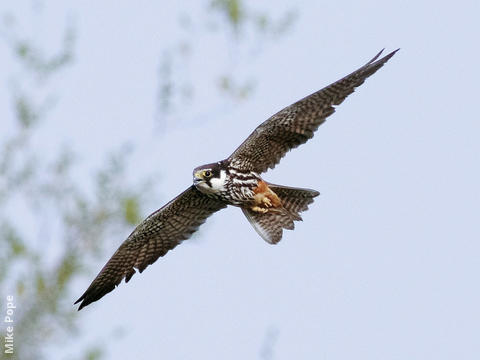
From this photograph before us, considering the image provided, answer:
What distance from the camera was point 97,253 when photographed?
655 inches

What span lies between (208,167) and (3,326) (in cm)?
359

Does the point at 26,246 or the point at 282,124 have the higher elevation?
the point at 26,246

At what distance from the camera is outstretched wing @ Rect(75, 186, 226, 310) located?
1371 centimetres

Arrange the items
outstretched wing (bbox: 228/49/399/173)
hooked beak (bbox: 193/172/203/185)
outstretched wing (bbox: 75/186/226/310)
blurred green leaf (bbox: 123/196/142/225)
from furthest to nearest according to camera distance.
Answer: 1. blurred green leaf (bbox: 123/196/142/225)
2. outstretched wing (bbox: 75/186/226/310)
3. hooked beak (bbox: 193/172/203/185)
4. outstretched wing (bbox: 228/49/399/173)

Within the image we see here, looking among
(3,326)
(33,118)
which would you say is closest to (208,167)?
(3,326)

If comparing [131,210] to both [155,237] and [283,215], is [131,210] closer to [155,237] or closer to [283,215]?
[155,237]

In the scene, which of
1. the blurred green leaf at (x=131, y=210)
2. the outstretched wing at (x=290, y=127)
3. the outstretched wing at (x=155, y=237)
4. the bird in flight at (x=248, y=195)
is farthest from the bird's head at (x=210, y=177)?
the blurred green leaf at (x=131, y=210)

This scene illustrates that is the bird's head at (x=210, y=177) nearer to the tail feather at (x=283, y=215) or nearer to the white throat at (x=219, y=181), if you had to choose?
the white throat at (x=219, y=181)

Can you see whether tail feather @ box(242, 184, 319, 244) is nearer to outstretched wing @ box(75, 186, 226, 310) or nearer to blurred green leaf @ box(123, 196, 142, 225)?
outstretched wing @ box(75, 186, 226, 310)

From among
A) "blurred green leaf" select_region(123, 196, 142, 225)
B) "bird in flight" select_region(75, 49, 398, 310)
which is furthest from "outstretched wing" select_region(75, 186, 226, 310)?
"blurred green leaf" select_region(123, 196, 142, 225)

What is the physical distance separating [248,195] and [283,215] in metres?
0.54

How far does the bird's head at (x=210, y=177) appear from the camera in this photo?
43.3 feet

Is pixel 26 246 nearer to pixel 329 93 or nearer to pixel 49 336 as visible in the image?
pixel 49 336

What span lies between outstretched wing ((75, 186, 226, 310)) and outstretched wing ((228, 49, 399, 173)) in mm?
659
